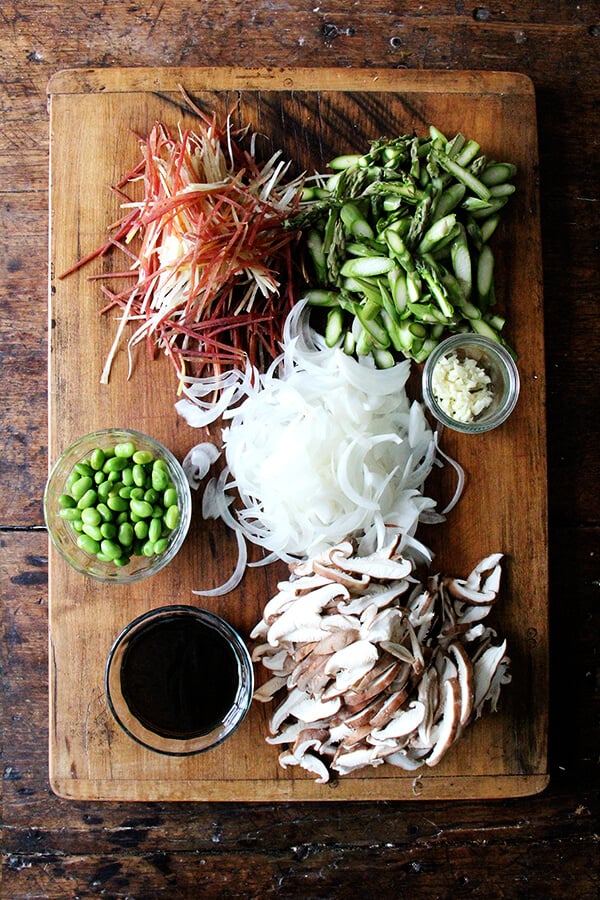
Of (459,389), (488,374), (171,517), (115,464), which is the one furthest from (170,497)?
(488,374)

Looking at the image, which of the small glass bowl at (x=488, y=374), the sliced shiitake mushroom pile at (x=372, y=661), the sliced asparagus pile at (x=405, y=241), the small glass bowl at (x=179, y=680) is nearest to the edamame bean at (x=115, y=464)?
the small glass bowl at (x=179, y=680)

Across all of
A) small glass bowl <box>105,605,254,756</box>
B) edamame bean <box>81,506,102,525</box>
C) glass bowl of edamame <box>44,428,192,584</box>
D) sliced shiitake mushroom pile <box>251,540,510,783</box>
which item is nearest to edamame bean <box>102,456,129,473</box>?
glass bowl of edamame <box>44,428,192,584</box>

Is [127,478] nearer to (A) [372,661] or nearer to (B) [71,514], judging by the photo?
(B) [71,514]

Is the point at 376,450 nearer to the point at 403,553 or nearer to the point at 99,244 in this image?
the point at 403,553

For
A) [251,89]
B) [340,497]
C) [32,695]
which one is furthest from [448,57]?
[32,695]

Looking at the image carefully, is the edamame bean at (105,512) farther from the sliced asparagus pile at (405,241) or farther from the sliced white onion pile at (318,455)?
the sliced asparagus pile at (405,241)

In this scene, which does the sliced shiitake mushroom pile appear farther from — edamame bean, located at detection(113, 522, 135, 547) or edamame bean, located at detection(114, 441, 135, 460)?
edamame bean, located at detection(114, 441, 135, 460)
